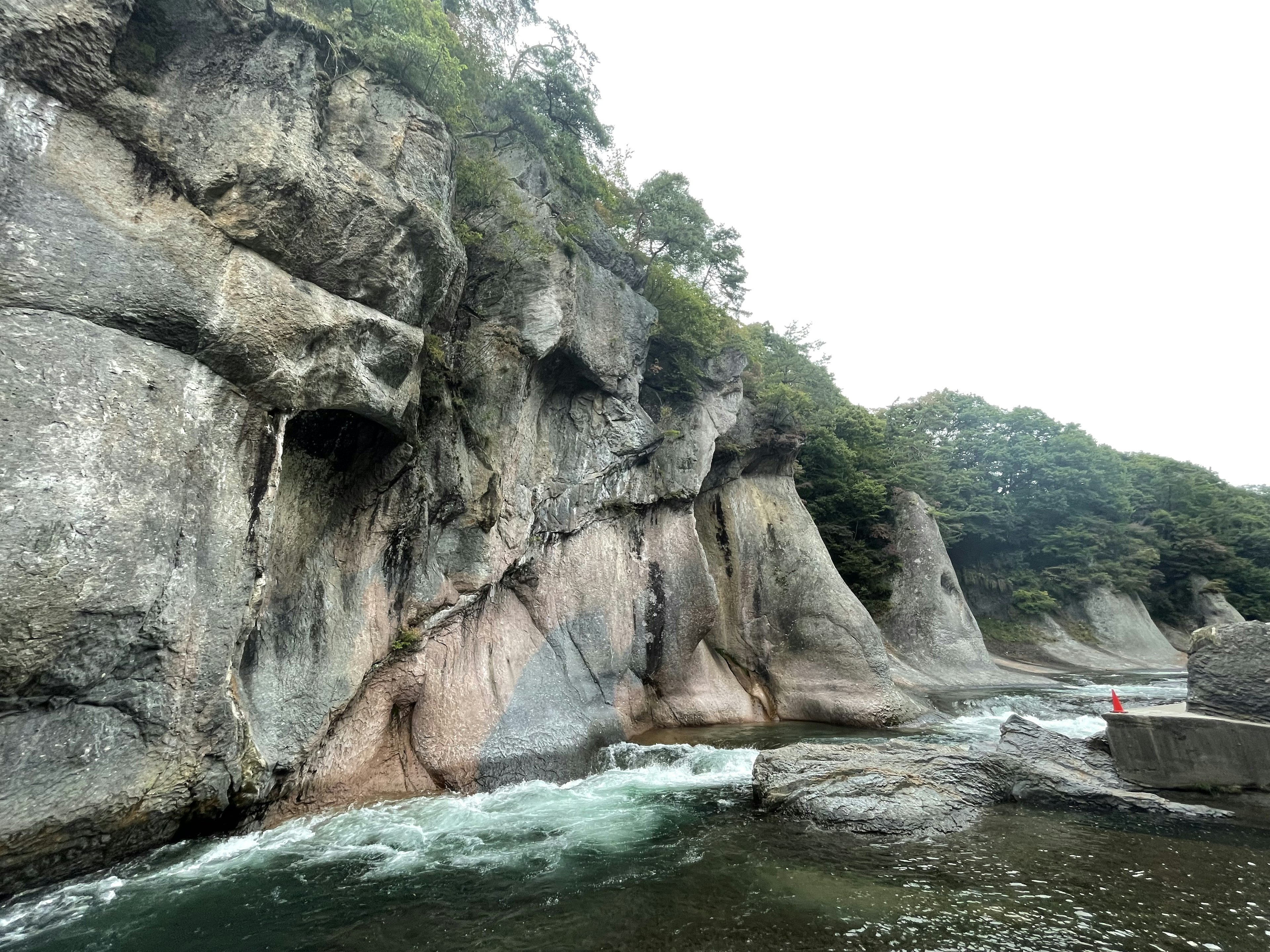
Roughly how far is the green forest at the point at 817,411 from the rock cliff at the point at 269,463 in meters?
1.17

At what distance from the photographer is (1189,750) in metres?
7.66

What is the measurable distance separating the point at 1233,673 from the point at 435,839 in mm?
10226

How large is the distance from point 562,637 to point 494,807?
4737 mm

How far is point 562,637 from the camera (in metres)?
13.2

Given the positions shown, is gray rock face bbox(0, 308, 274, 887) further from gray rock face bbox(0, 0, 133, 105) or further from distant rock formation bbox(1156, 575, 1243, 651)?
distant rock formation bbox(1156, 575, 1243, 651)

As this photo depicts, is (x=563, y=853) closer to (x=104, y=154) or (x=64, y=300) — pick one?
(x=64, y=300)

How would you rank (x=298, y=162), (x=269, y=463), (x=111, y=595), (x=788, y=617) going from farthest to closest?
(x=788, y=617) < (x=298, y=162) < (x=269, y=463) < (x=111, y=595)

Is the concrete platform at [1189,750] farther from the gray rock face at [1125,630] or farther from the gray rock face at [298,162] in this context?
the gray rock face at [1125,630]

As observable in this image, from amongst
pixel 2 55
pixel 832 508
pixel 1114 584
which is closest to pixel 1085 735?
pixel 832 508

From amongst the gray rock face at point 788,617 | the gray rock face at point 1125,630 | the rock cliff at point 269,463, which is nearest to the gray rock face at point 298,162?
the rock cliff at point 269,463

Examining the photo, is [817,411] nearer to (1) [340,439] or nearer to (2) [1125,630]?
(2) [1125,630]

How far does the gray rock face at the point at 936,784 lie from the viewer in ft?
22.8

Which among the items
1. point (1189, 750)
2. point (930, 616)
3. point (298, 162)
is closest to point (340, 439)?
point (298, 162)

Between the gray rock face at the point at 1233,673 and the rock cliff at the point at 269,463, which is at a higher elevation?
the rock cliff at the point at 269,463
